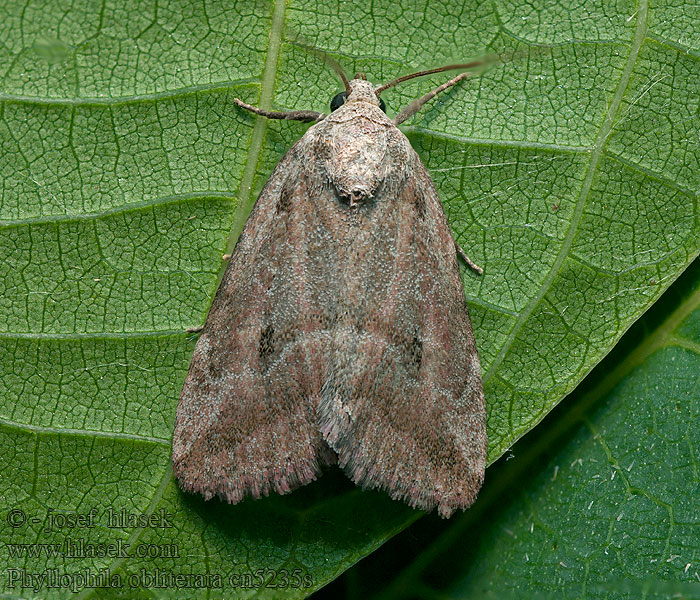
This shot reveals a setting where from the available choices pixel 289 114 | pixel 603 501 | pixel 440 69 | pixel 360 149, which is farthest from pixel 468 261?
pixel 603 501

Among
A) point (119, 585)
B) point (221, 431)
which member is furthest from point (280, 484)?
point (119, 585)

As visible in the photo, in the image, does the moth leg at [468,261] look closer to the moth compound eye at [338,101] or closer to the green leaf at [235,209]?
the green leaf at [235,209]

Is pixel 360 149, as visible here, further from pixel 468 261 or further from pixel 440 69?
pixel 468 261

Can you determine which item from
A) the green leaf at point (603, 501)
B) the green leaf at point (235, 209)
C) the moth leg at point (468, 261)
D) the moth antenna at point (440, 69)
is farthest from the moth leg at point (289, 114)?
the green leaf at point (603, 501)

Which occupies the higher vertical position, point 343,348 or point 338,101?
point 338,101

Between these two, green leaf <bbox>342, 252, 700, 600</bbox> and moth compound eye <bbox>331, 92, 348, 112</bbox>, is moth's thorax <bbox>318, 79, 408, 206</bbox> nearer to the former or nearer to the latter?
moth compound eye <bbox>331, 92, 348, 112</bbox>

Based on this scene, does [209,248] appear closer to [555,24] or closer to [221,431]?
[221,431]

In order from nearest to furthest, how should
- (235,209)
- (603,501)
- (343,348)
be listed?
(343,348) → (235,209) → (603,501)
